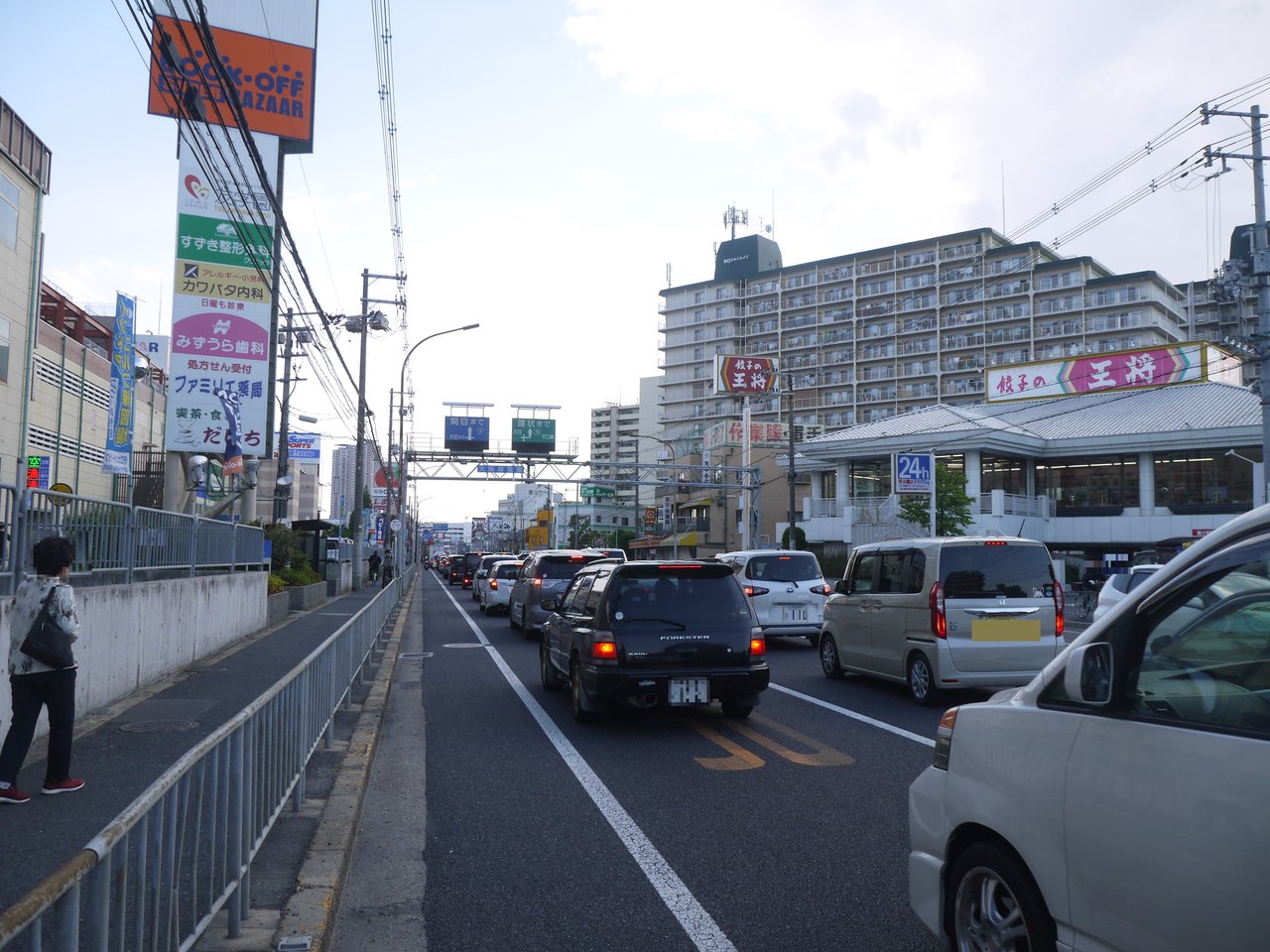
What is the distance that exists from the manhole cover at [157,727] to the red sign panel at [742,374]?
6169 centimetres

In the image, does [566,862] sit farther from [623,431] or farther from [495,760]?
[623,431]

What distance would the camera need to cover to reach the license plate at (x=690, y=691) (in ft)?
29.0

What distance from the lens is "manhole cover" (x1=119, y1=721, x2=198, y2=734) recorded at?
8.54 m

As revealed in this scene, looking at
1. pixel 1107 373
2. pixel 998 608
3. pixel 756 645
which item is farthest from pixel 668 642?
pixel 1107 373

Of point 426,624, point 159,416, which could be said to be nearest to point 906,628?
point 426,624

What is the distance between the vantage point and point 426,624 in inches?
922

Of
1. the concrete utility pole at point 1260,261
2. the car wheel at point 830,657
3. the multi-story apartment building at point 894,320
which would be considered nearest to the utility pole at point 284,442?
the car wheel at point 830,657

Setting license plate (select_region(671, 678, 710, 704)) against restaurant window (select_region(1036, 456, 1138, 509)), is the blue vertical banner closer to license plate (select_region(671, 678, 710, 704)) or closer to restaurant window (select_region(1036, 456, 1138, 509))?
license plate (select_region(671, 678, 710, 704))

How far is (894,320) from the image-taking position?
93000mm

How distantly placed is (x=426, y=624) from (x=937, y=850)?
20866 millimetres

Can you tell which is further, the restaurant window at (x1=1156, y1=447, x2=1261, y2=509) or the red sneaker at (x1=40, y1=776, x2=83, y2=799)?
the restaurant window at (x1=1156, y1=447, x2=1261, y2=509)

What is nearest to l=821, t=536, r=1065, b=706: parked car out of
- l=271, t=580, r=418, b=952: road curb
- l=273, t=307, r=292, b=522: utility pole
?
l=271, t=580, r=418, b=952: road curb

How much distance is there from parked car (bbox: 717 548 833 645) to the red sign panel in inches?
2058

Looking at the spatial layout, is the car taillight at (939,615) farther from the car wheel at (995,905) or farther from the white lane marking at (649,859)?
the car wheel at (995,905)
